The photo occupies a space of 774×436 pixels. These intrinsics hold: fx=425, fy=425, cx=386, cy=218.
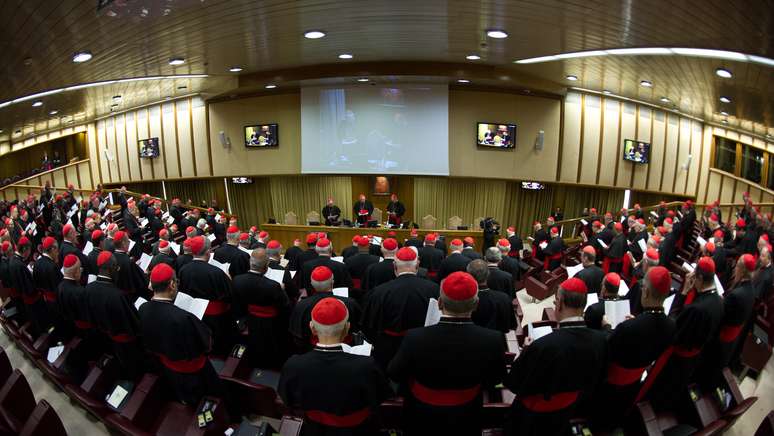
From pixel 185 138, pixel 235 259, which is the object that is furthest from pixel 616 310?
pixel 185 138

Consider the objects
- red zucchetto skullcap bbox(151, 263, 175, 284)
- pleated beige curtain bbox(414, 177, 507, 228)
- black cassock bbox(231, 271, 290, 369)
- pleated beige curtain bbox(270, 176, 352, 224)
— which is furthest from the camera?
pleated beige curtain bbox(270, 176, 352, 224)

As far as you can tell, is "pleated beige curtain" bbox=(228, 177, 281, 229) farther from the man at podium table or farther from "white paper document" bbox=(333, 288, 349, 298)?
"white paper document" bbox=(333, 288, 349, 298)

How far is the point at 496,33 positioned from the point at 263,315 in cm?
496

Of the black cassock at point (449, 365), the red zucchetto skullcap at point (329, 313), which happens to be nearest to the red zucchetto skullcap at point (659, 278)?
the black cassock at point (449, 365)

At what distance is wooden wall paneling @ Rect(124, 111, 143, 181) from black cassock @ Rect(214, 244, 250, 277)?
44.0 feet

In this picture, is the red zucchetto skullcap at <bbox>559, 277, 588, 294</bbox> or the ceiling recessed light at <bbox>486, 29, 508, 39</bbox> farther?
the ceiling recessed light at <bbox>486, 29, 508, 39</bbox>

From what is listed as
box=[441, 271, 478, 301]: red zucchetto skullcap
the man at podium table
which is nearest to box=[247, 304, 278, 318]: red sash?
box=[441, 271, 478, 301]: red zucchetto skullcap

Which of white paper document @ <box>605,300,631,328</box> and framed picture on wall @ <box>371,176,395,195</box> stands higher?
framed picture on wall @ <box>371,176,395,195</box>

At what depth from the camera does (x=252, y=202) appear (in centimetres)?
1511

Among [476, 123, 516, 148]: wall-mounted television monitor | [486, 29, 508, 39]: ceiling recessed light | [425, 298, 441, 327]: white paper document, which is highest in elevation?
A: [486, 29, 508, 39]: ceiling recessed light

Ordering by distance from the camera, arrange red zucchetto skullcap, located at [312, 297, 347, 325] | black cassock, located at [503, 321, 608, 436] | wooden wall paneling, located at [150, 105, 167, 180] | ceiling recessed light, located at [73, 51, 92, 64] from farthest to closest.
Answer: wooden wall paneling, located at [150, 105, 167, 180] → ceiling recessed light, located at [73, 51, 92, 64] → black cassock, located at [503, 321, 608, 436] → red zucchetto skullcap, located at [312, 297, 347, 325]

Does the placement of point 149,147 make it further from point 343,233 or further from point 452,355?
point 452,355

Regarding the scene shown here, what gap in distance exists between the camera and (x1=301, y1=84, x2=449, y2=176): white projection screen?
1201 cm

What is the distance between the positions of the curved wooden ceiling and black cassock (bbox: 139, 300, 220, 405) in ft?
8.95
